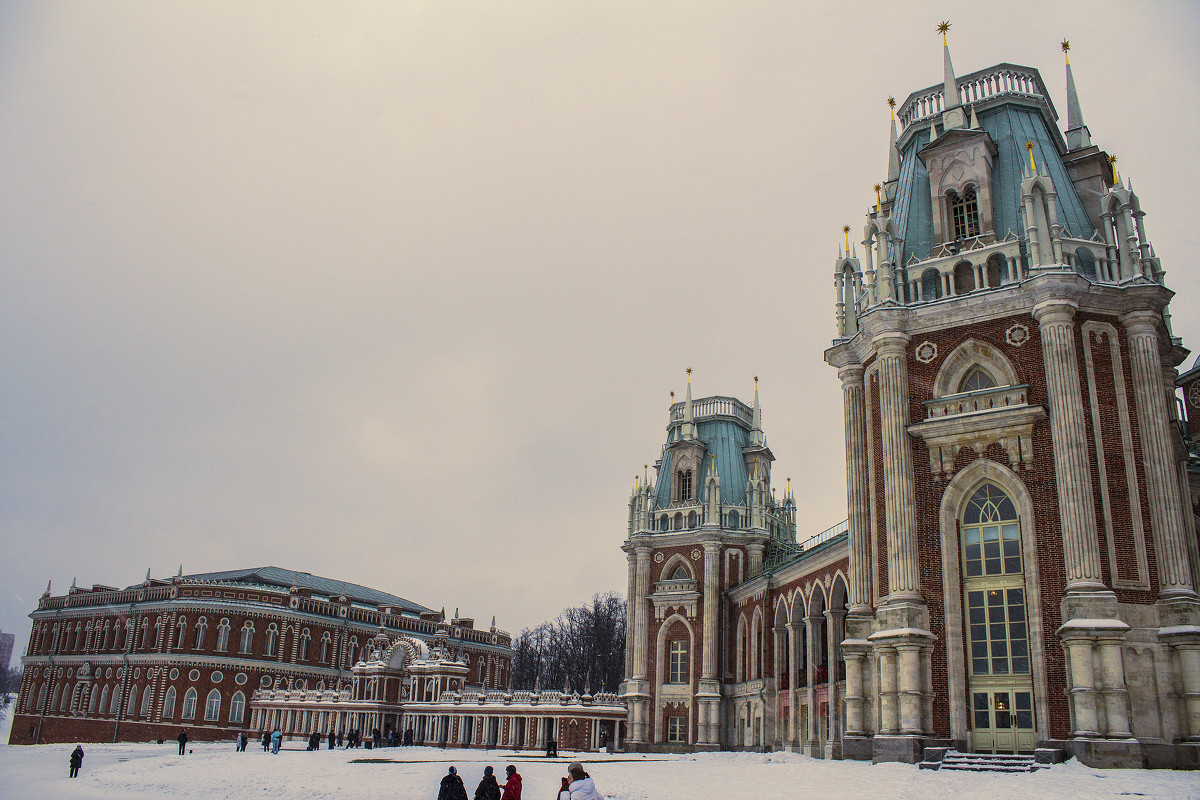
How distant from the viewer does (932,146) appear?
29.7 meters

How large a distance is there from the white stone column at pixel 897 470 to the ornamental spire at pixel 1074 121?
10560 mm

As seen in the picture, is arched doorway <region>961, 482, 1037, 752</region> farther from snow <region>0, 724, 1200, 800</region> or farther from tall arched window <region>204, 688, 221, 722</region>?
tall arched window <region>204, 688, 221, 722</region>

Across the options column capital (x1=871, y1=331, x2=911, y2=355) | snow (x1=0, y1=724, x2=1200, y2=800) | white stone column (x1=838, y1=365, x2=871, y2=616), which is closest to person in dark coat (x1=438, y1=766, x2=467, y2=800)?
snow (x1=0, y1=724, x2=1200, y2=800)

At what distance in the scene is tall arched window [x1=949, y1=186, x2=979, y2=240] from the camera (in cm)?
2852

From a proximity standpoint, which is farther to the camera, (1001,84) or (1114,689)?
(1001,84)

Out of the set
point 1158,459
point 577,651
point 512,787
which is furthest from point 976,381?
point 577,651

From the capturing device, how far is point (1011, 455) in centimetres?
2505

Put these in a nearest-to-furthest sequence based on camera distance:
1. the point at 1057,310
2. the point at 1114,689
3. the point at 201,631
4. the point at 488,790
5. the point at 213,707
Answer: the point at 488,790, the point at 1114,689, the point at 1057,310, the point at 213,707, the point at 201,631

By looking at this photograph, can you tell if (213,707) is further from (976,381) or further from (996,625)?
(976,381)

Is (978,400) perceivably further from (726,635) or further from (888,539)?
(726,635)

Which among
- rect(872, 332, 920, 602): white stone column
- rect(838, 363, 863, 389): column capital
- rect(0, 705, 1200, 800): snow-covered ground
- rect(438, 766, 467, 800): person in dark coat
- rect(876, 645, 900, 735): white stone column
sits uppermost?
rect(838, 363, 863, 389): column capital

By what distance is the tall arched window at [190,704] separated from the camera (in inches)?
2475

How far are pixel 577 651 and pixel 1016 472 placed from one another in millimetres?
81871

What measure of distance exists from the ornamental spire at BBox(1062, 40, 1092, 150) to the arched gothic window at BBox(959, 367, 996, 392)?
977cm
